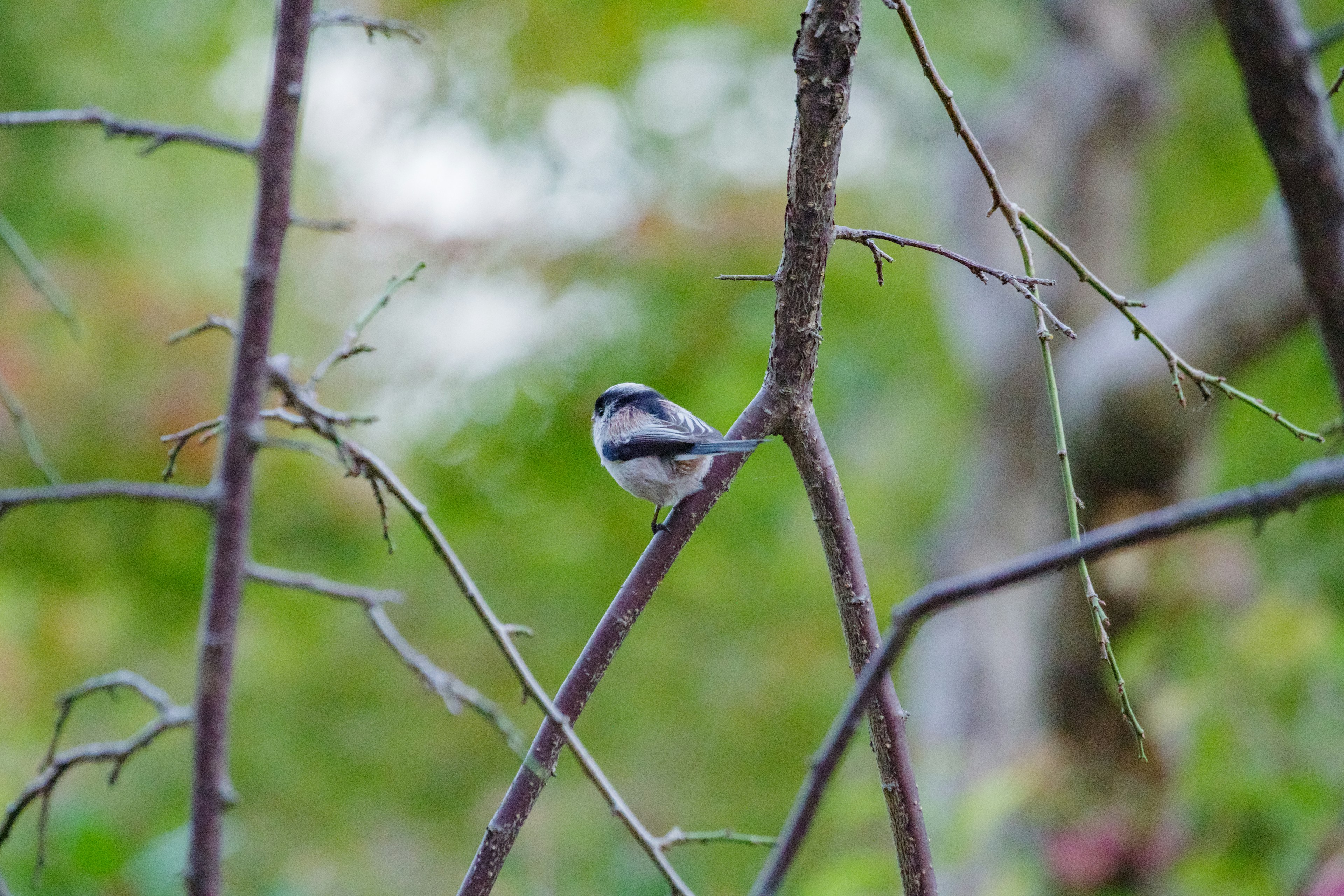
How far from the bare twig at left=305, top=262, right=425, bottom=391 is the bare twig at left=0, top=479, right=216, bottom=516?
29 centimetres

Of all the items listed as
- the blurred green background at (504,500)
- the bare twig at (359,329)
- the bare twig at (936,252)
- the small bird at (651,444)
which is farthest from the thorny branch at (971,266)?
the blurred green background at (504,500)

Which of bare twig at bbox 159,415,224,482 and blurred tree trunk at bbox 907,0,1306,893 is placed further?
blurred tree trunk at bbox 907,0,1306,893

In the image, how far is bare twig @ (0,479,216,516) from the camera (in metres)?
0.61

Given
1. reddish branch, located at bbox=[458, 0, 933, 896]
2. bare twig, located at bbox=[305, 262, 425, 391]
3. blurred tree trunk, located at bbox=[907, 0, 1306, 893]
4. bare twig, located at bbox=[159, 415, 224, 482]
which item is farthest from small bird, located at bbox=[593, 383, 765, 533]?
blurred tree trunk, located at bbox=[907, 0, 1306, 893]

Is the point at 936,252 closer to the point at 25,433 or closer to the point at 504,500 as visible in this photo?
the point at 25,433

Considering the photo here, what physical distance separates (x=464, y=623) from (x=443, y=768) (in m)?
0.72

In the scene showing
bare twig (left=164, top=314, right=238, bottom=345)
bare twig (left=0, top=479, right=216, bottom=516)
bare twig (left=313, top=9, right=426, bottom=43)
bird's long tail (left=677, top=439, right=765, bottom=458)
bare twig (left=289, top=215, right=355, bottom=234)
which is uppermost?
bare twig (left=313, top=9, right=426, bottom=43)

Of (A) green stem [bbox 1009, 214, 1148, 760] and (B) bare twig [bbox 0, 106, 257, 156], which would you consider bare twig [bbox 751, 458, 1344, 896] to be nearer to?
(A) green stem [bbox 1009, 214, 1148, 760]

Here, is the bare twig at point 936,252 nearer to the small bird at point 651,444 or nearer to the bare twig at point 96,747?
the small bird at point 651,444

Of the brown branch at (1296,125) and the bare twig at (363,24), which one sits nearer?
the bare twig at (363,24)

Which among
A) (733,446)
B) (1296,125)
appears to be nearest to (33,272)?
(733,446)

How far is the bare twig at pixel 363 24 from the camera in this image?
32.1 inches

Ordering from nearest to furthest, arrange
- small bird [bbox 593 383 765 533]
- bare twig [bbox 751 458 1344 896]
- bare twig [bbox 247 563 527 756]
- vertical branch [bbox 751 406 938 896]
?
bare twig [bbox 751 458 1344 896]
bare twig [bbox 247 563 527 756]
vertical branch [bbox 751 406 938 896]
small bird [bbox 593 383 765 533]

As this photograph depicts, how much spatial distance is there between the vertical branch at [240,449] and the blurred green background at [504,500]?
8.62ft
